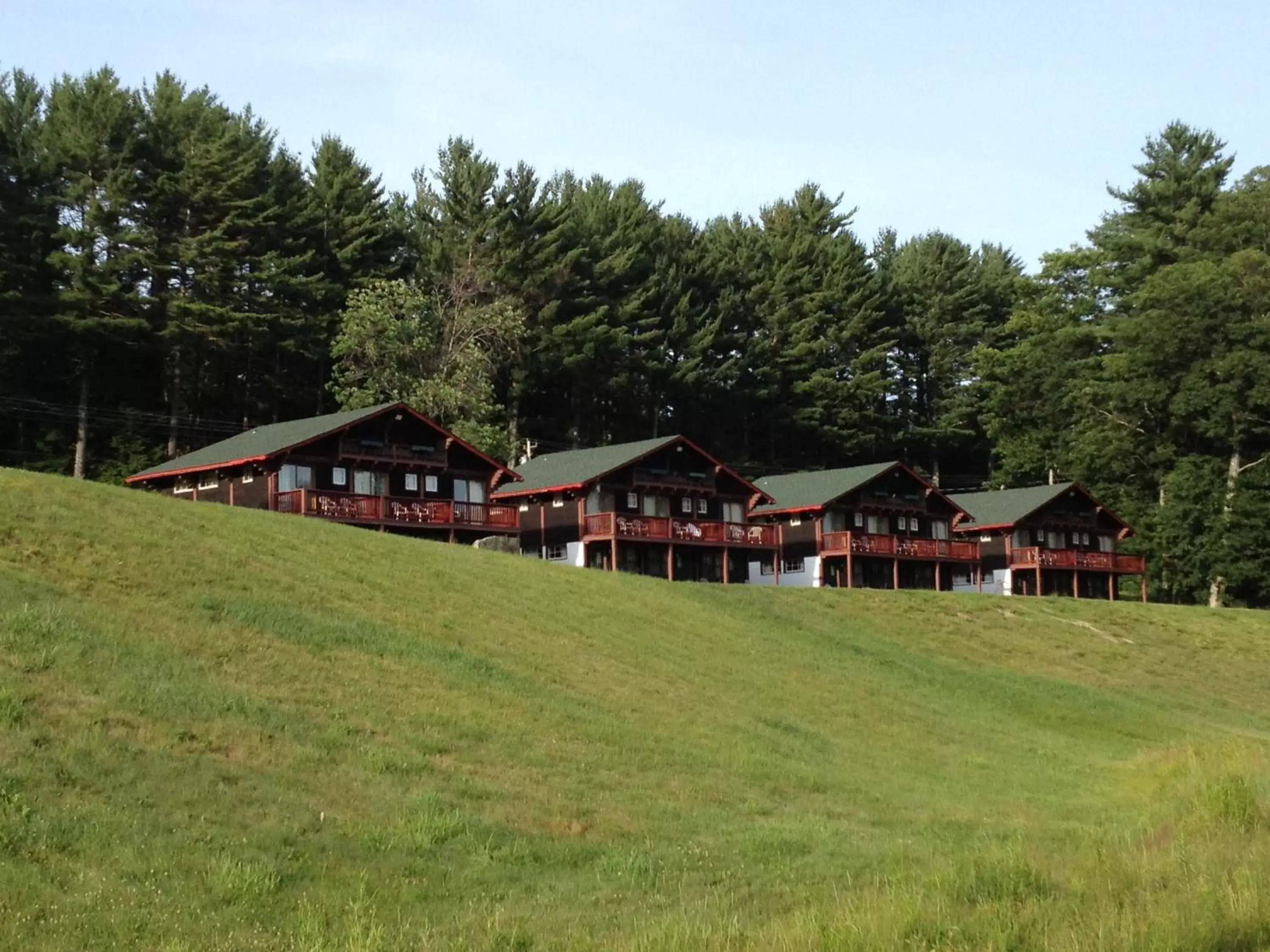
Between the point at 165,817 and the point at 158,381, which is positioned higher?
the point at 158,381

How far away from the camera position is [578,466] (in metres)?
66.6

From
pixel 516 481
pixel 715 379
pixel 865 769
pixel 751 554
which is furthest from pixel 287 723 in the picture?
pixel 715 379

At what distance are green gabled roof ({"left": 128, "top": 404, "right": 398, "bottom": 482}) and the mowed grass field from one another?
1381 cm

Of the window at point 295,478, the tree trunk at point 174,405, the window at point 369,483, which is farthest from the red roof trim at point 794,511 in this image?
the tree trunk at point 174,405

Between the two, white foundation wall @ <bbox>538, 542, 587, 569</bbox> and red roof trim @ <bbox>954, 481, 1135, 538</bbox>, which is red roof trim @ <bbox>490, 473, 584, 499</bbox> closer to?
white foundation wall @ <bbox>538, 542, 587, 569</bbox>

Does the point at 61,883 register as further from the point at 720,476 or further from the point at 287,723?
the point at 720,476

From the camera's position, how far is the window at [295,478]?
5603 centimetres

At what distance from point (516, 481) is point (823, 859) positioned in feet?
161

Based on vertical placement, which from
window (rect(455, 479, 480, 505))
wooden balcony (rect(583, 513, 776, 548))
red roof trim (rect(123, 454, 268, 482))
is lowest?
wooden balcony (rect(583, 513, 776, 548))

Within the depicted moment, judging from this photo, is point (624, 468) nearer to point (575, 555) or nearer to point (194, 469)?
point (575, 555)

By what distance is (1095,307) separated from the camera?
345 feet

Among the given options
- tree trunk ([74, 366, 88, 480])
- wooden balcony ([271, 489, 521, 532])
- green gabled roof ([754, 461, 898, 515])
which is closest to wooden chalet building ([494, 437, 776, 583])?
green gabled roof ([754, 461, 898, 515])

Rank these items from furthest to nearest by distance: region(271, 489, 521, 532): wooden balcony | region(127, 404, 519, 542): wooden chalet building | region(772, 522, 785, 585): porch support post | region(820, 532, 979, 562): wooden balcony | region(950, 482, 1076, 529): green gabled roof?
region(950, 482, 1076, 529): green gabled roof → region(820, 532, 979, 562): wooden balcony → region(772, 522, 785, 585): porch support post → region(127, 404, 519, 542): wooden chalet building → region(271, 489, 521, 532): wooden balcony

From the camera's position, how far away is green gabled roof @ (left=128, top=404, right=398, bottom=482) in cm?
5625
